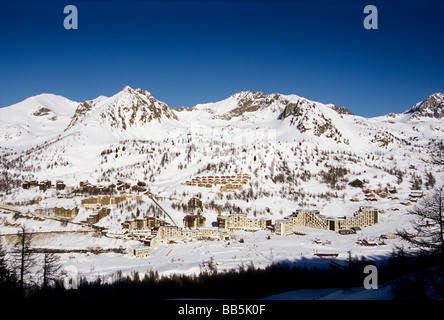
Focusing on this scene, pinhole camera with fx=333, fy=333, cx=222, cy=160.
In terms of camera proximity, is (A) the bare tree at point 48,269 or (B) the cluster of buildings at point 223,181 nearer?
(A) the bare tree at point 48,269

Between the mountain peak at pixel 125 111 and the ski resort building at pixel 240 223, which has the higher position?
the mountain peak at pixel 125 111

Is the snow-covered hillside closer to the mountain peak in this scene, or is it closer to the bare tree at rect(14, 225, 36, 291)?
the mountain peak

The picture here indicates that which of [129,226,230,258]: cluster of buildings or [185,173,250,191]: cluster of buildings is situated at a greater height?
[185,173,250,191]: cluster of buildings

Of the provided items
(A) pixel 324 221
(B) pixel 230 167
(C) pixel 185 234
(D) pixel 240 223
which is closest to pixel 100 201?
(C) pixel 185 234

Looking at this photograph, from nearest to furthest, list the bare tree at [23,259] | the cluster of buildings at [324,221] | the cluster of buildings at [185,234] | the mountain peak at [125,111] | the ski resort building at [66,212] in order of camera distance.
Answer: the bare tree at [23,259] → the cluster of buildings at [185,234] → the cluster of buildings at [324,221] → the ski resort building at [66,212] → the mountain peak at [125,111]

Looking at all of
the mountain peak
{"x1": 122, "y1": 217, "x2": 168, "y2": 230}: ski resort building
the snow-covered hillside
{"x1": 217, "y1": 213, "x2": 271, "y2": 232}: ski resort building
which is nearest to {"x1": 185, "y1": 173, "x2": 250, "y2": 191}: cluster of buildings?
the snow-covered hillside

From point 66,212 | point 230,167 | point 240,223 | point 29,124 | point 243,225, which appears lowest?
point 243,225

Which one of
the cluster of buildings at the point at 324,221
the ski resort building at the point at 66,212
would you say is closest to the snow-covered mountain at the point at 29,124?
the ski resort building at the point at 66,212

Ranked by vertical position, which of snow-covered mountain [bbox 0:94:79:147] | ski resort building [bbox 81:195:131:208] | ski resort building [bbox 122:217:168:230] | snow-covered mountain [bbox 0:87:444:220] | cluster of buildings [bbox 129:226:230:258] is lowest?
cluster of buildings [bbox 129:226:230:258]

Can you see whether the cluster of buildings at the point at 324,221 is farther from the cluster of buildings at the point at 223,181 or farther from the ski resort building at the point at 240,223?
the cluster of buildings at the point at 223,181

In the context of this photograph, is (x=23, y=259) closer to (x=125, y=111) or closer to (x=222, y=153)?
(x=222, y=153)

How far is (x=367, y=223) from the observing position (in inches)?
1839

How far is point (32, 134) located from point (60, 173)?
280 ft
